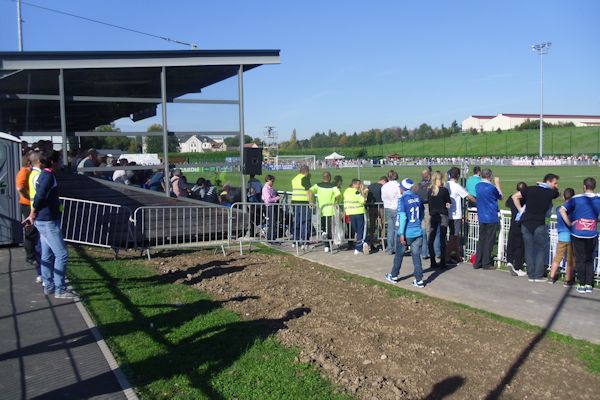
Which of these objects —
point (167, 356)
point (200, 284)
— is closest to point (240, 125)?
point (200, 284)

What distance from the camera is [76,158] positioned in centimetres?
1238

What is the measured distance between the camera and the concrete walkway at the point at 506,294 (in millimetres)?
6777

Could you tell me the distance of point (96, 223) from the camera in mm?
10875

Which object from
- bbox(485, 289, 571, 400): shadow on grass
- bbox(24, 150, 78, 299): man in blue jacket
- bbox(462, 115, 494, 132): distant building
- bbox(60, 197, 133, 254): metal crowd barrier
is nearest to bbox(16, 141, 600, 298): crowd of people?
bbox(24, 150, 78, 299): man in blue jacket

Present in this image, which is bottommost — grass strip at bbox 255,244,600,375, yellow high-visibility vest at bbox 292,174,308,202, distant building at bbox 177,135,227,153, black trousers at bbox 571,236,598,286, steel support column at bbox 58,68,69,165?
grass strip at bbox 255,244,600,375

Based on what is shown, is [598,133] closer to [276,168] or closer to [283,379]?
[276,168]

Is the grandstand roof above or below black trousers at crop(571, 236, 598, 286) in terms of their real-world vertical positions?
above

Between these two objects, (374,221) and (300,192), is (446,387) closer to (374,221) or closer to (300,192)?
(374,221)

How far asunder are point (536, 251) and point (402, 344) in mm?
4477

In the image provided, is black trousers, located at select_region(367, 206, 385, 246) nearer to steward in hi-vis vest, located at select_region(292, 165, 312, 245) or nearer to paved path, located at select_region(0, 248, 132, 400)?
steward in hi-vis vest, located at select_region(292, 165, 312, 245)

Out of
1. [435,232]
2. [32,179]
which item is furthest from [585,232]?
Result: [32,179]

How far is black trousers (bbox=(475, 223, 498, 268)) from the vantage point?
9867 millimetres

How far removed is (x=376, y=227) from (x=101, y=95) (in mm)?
8140

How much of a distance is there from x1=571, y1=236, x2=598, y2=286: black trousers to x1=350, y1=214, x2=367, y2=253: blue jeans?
438 cm
